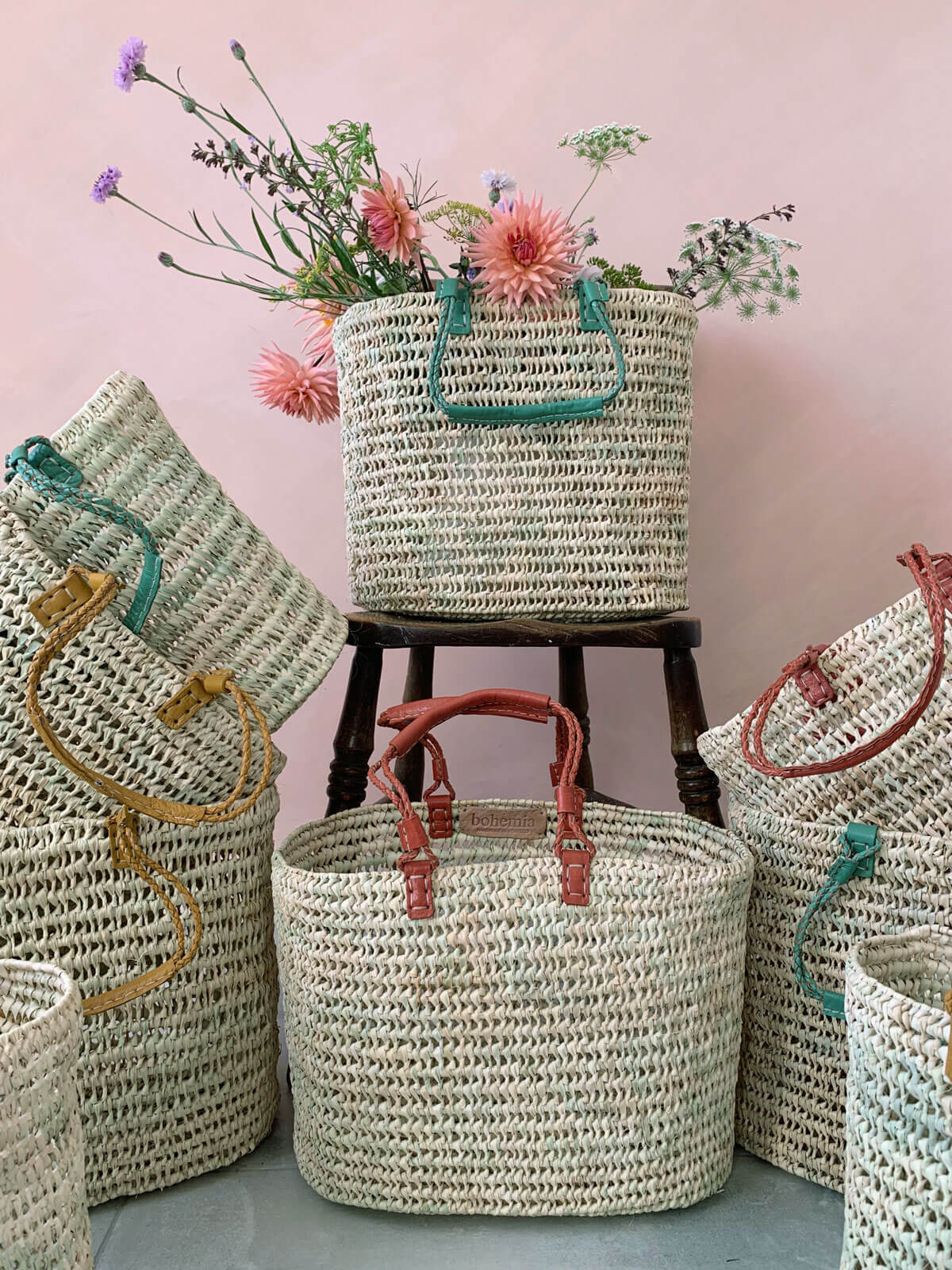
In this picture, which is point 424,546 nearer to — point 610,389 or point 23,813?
point 610,389

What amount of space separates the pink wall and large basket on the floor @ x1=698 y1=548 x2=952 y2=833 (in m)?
0.54

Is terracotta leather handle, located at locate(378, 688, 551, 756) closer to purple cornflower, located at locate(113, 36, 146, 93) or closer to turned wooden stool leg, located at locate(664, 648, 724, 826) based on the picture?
turned wooden stool leg, located at locate(664, 648, 724, 826)

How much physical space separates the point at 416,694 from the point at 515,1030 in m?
0.54

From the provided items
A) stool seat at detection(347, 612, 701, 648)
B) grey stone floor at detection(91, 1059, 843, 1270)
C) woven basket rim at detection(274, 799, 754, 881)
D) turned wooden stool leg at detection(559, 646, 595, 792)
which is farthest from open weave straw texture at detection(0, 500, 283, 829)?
turned wooden stool leg at detection(559, 646, 595, 792)

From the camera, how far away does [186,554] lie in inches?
34.2

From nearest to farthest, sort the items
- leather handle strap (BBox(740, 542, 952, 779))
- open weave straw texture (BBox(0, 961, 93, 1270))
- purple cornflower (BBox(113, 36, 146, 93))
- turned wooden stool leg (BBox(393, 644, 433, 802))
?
open weave straw texture (BBox(0, 961, 93, 1270)) → leather handle strap (BBox(740, 542, 952, 779)) → purple cornflower (BBox(113, 36, 146, 93)) → turned wooden stool leg (BBox(393, 644, 433, 802))

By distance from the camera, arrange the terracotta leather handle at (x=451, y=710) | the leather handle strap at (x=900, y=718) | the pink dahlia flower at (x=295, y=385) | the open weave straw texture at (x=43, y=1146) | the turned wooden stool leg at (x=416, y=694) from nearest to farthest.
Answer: the open weave straw texture at (x=43, y=1146), the leather handle strap at (x=900, y=718), the terracotta leather handle at (x=451, y=710), the pink dahlia flower at (x=295, y=385), the turned wooden stool leg at (x=416, y=694)

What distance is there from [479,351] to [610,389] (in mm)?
129

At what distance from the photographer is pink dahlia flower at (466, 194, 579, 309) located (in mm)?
931

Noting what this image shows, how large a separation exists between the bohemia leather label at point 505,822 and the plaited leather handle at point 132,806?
218 mm

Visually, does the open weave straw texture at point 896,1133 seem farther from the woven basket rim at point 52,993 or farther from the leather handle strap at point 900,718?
the woven basket rim at point 52,993

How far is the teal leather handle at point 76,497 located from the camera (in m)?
0.80

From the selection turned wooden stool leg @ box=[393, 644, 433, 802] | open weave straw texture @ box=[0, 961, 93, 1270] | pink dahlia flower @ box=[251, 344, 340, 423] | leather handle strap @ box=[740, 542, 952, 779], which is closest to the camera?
open weave straw texture @ box=[0, 961, 93, 1270]

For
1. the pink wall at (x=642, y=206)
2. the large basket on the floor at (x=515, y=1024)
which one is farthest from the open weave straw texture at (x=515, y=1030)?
the pink wall at (x=642, y=206)
